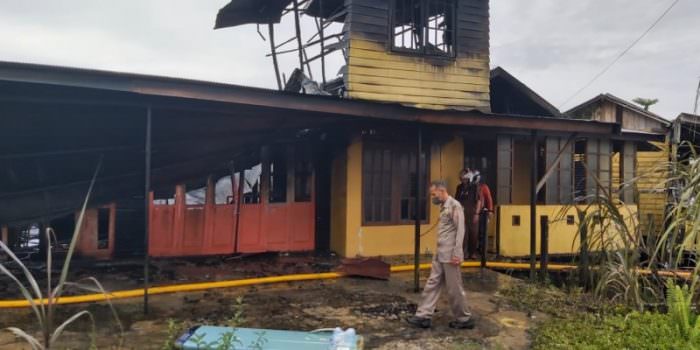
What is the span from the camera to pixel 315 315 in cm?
562

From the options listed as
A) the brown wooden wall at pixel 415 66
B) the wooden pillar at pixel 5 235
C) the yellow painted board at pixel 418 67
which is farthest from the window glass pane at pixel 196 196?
the yellow painted board at pixel 418 67

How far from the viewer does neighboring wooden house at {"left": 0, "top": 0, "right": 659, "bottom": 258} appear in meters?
5.86

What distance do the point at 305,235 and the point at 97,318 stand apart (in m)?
4.77

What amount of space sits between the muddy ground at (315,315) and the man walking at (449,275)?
153 mm

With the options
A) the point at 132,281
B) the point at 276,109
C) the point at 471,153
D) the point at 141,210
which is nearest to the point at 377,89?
the point at 471,153

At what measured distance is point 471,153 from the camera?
10.9m

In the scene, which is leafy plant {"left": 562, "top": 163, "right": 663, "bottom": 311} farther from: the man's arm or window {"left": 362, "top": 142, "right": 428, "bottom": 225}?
window {"left": 362, "top": 142, "right": 428, "bottom": 225}

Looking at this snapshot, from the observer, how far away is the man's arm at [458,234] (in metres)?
5.31

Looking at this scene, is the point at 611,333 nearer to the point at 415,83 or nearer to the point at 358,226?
the point at 358,226

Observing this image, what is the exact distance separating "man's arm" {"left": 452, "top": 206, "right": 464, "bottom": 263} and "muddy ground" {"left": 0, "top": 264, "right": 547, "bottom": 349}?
33.3 inches

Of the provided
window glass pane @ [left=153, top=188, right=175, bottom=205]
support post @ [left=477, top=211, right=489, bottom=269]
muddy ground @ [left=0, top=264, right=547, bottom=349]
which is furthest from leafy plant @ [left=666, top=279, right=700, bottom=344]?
window glass pane @ [left=153, top=188, right=175, bottom=205]

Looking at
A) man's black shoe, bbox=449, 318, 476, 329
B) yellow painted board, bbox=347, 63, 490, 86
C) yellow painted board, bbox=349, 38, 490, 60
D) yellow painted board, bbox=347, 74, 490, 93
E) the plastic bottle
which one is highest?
yellow painted board, bbox=349, 38, 490, 60

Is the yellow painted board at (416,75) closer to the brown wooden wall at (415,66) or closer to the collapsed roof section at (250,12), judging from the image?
the brown wooden wall at (415,66)

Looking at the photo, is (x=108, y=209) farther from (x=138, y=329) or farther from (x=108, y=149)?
(x=138, y=329)
